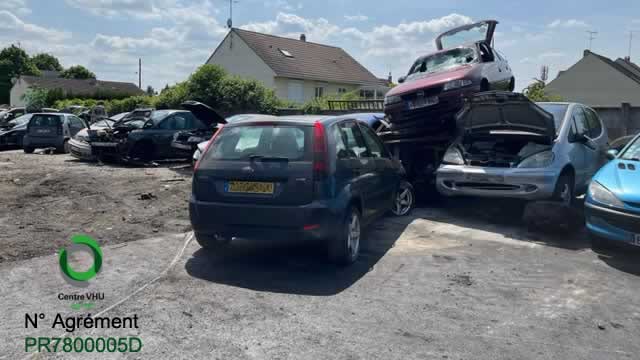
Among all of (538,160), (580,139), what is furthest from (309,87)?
(538,160)

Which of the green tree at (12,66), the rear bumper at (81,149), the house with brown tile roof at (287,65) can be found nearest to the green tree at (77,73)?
the green tree at (12,66)

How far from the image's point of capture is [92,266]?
6.07 metres

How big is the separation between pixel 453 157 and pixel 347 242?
11.8 feet

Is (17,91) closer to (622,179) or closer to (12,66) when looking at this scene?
(12,66)

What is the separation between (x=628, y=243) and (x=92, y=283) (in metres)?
5.83

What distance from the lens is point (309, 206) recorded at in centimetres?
573

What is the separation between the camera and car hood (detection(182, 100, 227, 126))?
11749 millimetres

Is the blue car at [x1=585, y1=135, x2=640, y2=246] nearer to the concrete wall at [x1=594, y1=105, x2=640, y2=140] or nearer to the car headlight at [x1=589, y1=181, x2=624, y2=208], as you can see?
the car headlight at [x1=589, y1=181, x2=624, y2=208]

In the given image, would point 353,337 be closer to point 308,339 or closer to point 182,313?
point 308,339

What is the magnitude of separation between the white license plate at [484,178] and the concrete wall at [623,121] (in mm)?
6026

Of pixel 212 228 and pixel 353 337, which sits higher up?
pixel 212 228

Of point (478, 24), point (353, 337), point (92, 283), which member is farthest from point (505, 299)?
point (478, 24)

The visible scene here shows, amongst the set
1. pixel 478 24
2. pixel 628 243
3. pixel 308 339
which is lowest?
pixel 308 339

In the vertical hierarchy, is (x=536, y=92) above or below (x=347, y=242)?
above
